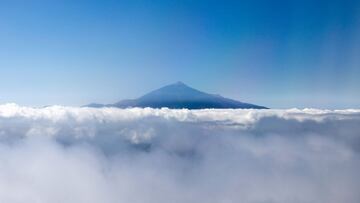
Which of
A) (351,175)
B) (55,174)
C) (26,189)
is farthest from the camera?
(55,174)

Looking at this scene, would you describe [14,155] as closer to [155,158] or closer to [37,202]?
[37,202]

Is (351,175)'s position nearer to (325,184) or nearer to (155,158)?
(325,184)

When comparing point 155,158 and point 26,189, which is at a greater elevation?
point 155,158

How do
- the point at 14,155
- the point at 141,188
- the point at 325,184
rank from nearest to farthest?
the point at 325,184 → the point at 14,155 → the point at 141,188

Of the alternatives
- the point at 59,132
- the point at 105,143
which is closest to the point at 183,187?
the point at 105,143

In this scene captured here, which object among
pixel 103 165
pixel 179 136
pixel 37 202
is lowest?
pixel 37 202

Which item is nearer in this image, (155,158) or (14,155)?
(14,155)

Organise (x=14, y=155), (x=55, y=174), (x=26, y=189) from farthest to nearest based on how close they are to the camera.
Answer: (x=55, y=174), (x=26, y=189), (x=14, y=155)

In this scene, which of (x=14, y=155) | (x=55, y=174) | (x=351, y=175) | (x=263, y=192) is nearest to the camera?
(x=351, y=175)

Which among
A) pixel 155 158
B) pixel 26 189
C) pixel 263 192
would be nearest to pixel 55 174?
pixel 26 189
